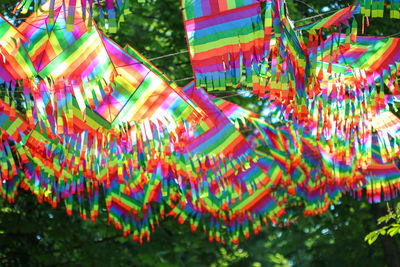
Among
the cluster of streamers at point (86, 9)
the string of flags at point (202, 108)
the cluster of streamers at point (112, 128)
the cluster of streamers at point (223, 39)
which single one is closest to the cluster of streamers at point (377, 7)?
the string of flags at point (202, 108)

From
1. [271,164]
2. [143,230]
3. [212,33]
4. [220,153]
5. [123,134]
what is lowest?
[143,230]

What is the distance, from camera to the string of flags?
344cm

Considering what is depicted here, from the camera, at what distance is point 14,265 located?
8312 mm

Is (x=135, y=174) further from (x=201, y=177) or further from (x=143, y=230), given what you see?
(x=143, y=230)

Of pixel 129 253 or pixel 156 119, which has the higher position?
pixel 156 119

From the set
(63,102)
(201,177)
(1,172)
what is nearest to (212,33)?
(63,102)

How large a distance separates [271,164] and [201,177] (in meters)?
1.01

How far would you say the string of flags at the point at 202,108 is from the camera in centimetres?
344

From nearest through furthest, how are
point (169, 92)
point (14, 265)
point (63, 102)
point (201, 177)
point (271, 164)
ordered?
point (63, 102)
point (169, 92)
point (201, 177)
point (271, 164)
point (14, 265)

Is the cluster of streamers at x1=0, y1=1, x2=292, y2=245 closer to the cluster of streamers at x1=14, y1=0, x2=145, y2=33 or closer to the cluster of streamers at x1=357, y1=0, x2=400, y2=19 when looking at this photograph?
the cluster of streamers at x1=14, y1=0, x2=145, y2=33

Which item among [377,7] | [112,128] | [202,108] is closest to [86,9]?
[112,128]

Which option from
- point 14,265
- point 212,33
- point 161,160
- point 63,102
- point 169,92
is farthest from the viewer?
point 14,265

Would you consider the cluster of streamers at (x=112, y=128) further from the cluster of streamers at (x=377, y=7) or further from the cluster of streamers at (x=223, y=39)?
the cluster of streamers at (x=377, y=7)

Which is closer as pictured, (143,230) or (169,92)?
(169,92)
